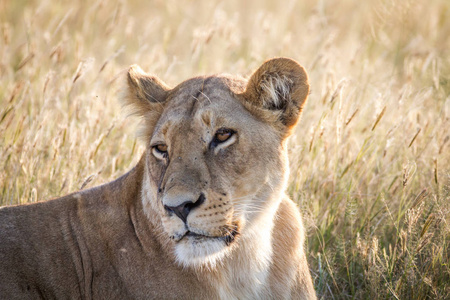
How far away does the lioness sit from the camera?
3381 mm

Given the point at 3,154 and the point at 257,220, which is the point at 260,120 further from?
the point at 3,154

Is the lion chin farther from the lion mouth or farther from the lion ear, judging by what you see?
the lion ear

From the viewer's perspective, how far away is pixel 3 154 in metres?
5.14

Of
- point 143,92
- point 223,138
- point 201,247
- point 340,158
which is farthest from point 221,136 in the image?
point 340,158

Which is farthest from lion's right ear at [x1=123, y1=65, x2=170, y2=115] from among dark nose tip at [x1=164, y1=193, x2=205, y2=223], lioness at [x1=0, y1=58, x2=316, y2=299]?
dark nose tip at [x1=164, y1=193, x2=205, y2=223]

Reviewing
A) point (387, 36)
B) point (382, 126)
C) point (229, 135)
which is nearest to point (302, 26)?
point (387, 36)

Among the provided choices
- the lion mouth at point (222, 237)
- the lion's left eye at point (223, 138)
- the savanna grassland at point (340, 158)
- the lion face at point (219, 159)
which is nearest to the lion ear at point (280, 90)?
the lion face at point (219, 159)

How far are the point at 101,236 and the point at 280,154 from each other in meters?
1.34

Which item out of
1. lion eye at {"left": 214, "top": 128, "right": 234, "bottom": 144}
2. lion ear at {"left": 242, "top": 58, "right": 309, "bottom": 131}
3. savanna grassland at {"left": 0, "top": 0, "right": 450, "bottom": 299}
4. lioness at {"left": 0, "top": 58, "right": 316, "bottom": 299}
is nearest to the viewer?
lioness at {"left": 0, "top": 58, "right": 316, "bottom": 299}

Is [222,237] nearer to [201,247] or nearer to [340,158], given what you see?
[201,247]

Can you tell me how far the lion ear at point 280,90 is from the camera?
3.62 m

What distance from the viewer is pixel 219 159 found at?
3438mm

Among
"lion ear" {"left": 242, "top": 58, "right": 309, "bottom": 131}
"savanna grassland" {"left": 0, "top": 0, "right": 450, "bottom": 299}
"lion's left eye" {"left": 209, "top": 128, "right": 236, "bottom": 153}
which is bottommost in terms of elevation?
"savanna grassland" {"left": 0, "top": 0, "right": 450, "bottom": 299}

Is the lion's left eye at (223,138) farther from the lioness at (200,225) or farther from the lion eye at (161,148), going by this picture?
the lion eye at (161,148)
